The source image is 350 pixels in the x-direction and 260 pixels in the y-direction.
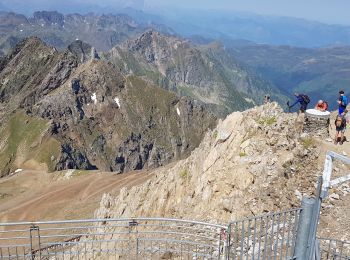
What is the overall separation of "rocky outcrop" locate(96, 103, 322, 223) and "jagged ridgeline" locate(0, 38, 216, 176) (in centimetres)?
11631

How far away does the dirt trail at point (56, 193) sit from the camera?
244ft

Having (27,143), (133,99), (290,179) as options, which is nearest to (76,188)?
(27,143)

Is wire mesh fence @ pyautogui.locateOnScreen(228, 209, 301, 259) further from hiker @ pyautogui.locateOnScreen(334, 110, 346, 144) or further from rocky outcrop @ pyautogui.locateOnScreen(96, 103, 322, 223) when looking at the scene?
hiker @ pyautogui.locateOnScreen(334, 110, 346, 144)

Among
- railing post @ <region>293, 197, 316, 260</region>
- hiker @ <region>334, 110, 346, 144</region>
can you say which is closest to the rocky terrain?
hiker @ <region>334, 110, 346, 144</region>

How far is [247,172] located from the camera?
68.2ft

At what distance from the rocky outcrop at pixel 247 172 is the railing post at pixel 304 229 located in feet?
28.1

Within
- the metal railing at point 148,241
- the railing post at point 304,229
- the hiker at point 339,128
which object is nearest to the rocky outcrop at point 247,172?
the hiker at point 339,128

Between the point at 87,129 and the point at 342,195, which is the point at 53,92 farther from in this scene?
the point at 342,195

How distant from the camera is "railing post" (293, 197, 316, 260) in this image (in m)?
9.84

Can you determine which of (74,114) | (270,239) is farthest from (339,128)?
(74,114)

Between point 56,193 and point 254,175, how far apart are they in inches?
2822

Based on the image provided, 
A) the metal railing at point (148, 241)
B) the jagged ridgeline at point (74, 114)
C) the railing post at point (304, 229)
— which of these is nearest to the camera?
the railing post at point (304, 229)

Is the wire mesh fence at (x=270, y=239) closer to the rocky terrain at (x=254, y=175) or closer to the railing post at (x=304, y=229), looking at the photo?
the railing post at (x=304, y=229)

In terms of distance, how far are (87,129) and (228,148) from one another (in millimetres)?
151663
